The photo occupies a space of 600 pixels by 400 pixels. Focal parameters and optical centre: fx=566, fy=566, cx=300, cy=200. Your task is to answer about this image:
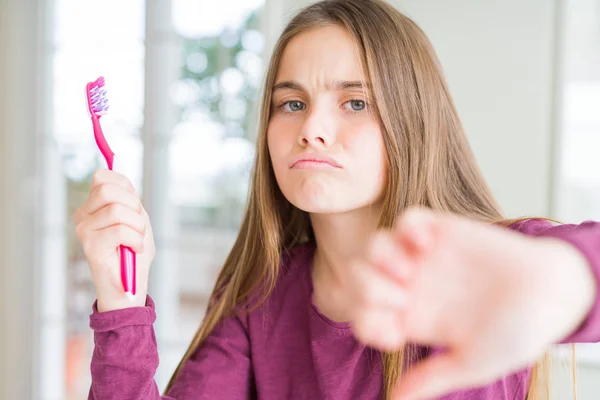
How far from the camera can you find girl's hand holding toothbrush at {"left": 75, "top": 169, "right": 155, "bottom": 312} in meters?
0.71

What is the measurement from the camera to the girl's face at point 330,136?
787 mm

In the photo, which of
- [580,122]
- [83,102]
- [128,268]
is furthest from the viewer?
[83,102]

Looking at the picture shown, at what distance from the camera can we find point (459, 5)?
121 centimetres

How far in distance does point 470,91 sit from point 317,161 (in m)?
0.56

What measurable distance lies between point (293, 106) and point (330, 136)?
0.38ft

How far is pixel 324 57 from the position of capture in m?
0.82

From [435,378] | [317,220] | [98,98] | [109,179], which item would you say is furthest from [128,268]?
[435,378]

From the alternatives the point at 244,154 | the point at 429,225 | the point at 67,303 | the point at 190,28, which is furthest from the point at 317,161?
the point at 67,303

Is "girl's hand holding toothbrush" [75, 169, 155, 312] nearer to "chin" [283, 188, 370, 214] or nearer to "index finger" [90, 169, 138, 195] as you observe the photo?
"index finger" [90, 169, 138, 195]

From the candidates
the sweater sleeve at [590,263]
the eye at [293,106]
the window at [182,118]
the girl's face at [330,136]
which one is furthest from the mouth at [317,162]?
the window at [182,118]

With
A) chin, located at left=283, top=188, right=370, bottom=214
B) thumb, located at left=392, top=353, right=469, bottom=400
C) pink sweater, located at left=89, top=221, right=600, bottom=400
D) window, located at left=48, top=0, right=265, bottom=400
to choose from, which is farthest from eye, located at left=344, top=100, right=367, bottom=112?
window, located at left=48, top=0, right=265, bottom=400

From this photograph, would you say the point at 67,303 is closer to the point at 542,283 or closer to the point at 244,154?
the point at 244,154

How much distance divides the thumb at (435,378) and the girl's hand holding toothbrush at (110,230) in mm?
455

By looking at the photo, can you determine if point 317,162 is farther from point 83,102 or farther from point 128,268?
point 83,102
